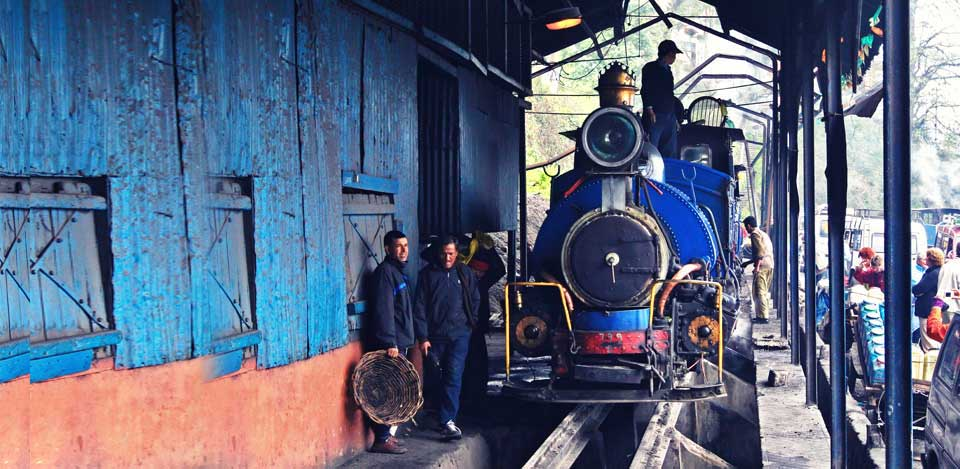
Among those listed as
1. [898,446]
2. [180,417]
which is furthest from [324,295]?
[898,446]

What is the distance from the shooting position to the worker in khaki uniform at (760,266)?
15.1 metres

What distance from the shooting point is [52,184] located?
4492mm

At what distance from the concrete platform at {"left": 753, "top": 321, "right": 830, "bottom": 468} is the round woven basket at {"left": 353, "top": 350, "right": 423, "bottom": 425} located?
3.01 meters

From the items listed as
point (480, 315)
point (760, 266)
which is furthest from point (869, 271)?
point (480, 315)

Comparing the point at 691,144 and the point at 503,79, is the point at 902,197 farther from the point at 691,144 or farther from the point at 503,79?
the point at 503,79

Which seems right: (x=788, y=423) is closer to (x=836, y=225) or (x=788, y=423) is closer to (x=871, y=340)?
(x=871, y=340)

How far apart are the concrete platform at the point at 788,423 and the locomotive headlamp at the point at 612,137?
2.81 m

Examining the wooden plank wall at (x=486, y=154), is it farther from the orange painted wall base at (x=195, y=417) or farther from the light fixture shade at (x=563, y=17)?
the orange painted wall base at (x=195, y=417)

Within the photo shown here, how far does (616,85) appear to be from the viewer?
8742 millimetres

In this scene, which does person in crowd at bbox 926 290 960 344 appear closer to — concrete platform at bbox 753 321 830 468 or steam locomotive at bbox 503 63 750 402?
concrete platform at bbox 753 321 830 468

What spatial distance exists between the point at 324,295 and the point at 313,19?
1975mm

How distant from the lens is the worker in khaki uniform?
1507 cm

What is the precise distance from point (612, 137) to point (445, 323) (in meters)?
2.09

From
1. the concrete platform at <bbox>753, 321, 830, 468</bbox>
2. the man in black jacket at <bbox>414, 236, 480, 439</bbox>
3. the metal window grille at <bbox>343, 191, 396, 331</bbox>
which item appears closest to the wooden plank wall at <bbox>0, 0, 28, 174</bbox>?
the metal window grille at <bbox>343, 191, 396, 331</bbox>
